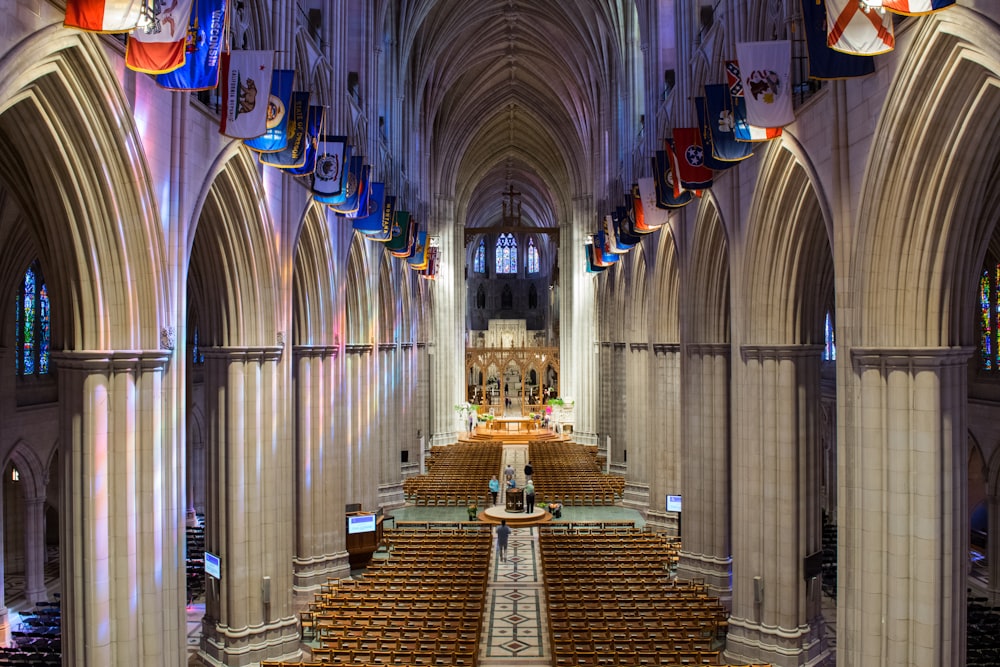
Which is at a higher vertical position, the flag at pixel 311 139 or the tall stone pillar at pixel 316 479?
the flag at pixel 311 139

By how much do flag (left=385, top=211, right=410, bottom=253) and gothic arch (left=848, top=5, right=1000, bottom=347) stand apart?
649 inches

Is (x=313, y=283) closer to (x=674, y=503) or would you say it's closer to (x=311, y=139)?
(x=311, y=139)

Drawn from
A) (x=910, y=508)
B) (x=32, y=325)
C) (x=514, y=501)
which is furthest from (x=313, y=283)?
(x=910, y=508)

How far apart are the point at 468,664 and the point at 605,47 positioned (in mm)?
30985

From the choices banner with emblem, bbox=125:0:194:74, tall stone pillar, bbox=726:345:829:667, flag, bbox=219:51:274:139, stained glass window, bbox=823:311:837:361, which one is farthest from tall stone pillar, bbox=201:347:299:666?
stained glass window, bbox=823:311:837:361

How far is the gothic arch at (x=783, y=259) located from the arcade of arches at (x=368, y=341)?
0.19 ft

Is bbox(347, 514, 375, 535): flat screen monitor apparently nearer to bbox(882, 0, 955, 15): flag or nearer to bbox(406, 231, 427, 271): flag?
bbox(406, 231, 427, 271): flag

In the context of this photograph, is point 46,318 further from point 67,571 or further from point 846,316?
point 846,316

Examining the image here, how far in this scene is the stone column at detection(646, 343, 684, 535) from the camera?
23.7 m

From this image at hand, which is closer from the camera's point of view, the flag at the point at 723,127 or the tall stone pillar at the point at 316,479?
the flag at the point at 723,127

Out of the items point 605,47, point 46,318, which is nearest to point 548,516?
point 46,318

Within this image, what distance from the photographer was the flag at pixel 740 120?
12.3 meters

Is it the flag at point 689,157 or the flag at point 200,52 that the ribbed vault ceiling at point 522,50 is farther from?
the flag at point 200,52

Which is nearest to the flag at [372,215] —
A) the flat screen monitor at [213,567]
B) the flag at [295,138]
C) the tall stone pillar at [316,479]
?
the tall stone pillar at [316,479]
